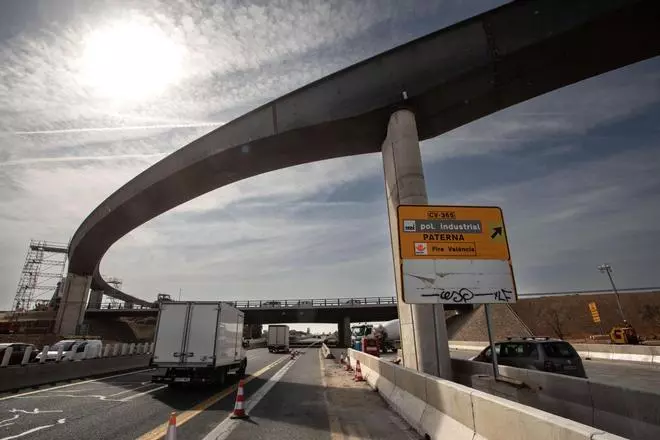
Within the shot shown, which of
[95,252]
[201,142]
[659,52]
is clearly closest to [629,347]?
[659,52]

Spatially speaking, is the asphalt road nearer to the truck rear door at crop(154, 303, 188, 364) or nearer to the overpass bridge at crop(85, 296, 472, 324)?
the truck rear door at crop(154, 303, 188, 364)

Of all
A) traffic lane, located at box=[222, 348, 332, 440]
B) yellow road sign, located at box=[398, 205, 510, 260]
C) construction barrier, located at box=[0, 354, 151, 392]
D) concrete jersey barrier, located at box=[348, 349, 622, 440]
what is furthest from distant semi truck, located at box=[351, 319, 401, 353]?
yellow road sign, located at box=[398, 205, 510, 260]

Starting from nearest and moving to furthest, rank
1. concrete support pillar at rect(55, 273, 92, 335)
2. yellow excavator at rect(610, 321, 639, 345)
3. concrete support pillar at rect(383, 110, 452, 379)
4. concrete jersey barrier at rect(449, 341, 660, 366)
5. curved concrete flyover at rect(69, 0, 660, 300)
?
concrete support pillar at rect(383, 110, 452, 379) < curved concrete flyover at rect(69, 0, 660, 300) < concrete jersey barrier at rect(449, 341, 660, 366) < yellow excavator at rect(610, 321, 639, 345) < concrete support pillar at rect(55, 273, 92, 335)

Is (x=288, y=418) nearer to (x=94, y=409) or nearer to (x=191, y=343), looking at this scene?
(x=94, y=409)

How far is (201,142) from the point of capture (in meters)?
19.6

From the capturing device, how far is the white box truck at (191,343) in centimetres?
1297

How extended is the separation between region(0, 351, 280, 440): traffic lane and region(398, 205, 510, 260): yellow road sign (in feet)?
21.9

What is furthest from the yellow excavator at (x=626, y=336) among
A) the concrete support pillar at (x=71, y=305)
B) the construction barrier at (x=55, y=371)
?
the concrete support pillar at (x=71, y=305)

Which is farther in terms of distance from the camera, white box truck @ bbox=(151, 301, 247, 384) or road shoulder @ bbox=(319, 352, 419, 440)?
white box truck @ bbox=(151, 301, 247, 384)

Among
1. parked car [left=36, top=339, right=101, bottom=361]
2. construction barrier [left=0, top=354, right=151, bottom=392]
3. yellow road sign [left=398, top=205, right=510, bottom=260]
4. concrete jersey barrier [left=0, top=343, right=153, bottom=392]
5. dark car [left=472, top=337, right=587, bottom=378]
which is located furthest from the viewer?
parked car [left=36, top=339, right=101, bottom=361]

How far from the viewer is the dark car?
34.5ft

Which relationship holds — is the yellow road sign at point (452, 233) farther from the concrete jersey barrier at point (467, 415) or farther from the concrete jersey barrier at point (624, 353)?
the concrete jersey barrier at point (624, 353)

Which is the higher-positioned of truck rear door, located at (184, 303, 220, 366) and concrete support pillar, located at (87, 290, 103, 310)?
concrete support pillar, located at (87, 290, 103, 310)

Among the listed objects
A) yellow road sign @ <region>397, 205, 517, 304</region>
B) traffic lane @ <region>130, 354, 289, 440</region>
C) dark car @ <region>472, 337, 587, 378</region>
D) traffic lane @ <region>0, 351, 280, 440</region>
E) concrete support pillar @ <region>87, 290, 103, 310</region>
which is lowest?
traffic lane @ <region>130, 354, 289, 440</region>
